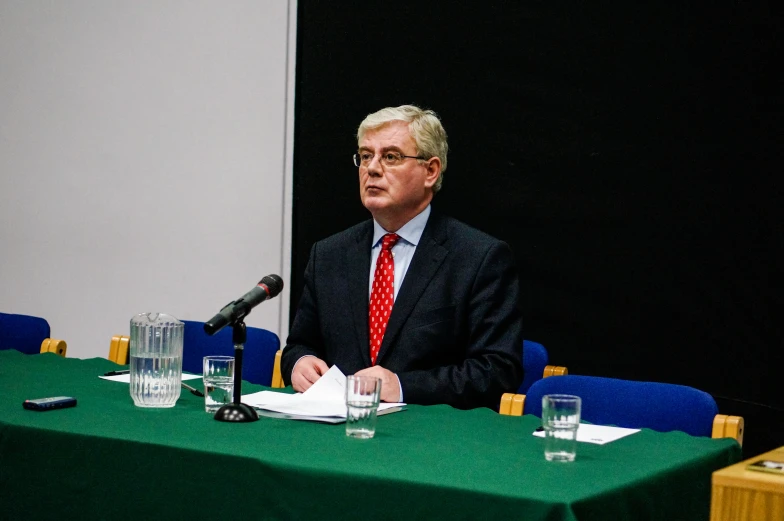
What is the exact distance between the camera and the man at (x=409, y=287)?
9.19ft

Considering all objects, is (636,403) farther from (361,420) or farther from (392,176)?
(392,176)

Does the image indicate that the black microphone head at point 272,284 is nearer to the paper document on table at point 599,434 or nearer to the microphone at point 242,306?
the microphone at point 242,306

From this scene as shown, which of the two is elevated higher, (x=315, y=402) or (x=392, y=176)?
(x=392, y=176)

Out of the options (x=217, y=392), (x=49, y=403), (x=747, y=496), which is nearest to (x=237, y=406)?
(x=217, y=392)

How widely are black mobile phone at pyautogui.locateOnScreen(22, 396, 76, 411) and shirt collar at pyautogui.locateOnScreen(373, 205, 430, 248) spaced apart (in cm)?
116

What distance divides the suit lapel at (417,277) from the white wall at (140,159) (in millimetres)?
1965

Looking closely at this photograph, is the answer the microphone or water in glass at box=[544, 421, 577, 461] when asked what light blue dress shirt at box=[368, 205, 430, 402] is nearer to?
the microphone

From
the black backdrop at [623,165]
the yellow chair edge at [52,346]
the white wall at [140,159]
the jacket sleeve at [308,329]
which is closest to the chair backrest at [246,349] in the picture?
the jacket sleeve at [308,329]

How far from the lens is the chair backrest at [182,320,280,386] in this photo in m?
3.30

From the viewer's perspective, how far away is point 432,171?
3057mm

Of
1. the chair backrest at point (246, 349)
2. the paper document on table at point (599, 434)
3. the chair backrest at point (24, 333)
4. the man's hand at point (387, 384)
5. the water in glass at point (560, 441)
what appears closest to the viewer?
the water in glass at point (560, 441)

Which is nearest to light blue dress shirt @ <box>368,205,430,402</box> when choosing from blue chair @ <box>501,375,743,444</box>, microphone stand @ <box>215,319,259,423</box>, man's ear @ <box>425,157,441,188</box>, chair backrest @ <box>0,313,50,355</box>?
man's ear @ <box>425,157,441,188</box>

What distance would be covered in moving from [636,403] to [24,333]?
8.06ft

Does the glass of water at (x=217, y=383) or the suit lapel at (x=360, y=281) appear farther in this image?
the suit lapel at (x=360, y=281)
